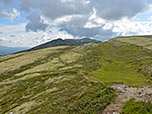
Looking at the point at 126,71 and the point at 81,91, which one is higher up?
the point at 81,91

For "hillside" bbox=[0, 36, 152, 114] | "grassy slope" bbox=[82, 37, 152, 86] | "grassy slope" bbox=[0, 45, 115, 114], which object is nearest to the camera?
"hillside" bbox=[0, 36, 152, 114]

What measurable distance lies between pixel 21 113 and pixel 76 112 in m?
19.4

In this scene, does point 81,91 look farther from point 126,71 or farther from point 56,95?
point 126,71

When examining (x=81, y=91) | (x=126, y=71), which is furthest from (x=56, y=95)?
(x=126, y=71)

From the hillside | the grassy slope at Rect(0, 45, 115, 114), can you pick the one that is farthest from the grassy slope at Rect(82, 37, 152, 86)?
the grassy slope at Rect(0, 45, 115, 114)

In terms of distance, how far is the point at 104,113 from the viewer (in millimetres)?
18672

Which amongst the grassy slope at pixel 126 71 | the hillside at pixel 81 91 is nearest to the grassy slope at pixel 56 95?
the hillside at pixel 81 91

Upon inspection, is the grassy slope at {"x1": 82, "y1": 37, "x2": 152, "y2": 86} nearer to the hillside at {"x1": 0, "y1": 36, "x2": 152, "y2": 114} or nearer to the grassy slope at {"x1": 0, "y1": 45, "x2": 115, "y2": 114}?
the hillside at {"x1": 0, "y1": 36, "x2": 152, "y2": 114}

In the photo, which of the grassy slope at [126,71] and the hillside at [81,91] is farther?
the grassy slope at [126,71]

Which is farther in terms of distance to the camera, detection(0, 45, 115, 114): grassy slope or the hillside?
detection(0, 45, 115, 114): grassy slope

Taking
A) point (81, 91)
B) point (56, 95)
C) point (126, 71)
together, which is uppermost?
point (81, 91)

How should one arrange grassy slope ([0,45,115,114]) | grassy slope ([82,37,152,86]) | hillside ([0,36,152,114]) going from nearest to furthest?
hillside ([0,36,152,114]), grassy slope ([0,45,115,114]), grassy slope ([82,37,152,86])

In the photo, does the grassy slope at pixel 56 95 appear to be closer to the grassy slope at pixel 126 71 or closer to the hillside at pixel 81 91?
the hillside at pixel 81 91

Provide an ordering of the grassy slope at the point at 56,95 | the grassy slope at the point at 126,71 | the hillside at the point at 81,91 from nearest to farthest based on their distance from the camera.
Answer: the hillside at the point at 81,91 < the grassy slope at the point at 56,95 < the grassy slope at the point at 126,71
